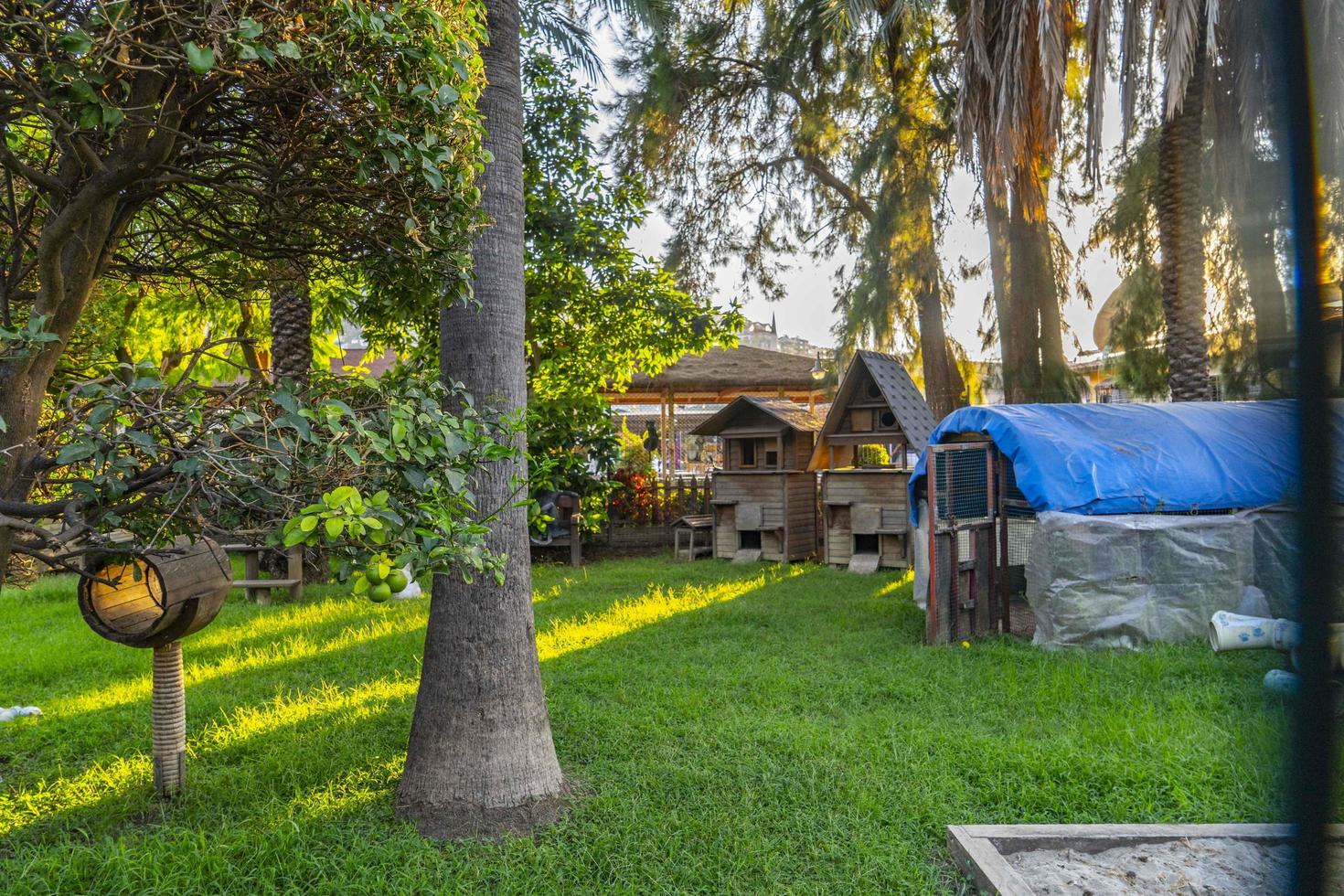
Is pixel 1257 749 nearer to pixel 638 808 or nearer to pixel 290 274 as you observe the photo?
pixel 638 808

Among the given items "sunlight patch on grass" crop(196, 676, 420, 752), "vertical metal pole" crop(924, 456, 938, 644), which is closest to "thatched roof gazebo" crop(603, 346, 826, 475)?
"vertical metal pole" crop(924, 456, 938, 644)

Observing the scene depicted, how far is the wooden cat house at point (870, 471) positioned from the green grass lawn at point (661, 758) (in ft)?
10.4

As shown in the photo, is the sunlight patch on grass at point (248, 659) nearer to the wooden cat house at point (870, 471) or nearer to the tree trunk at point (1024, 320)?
the wooden cat house at point (870, 471)

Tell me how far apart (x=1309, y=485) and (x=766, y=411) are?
1033 cm

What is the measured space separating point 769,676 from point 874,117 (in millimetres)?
9182

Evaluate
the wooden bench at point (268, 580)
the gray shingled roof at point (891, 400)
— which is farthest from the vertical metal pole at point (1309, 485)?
the gray shingled roof at point (891, 400)

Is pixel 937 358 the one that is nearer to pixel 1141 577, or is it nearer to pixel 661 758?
pixel 1141 577

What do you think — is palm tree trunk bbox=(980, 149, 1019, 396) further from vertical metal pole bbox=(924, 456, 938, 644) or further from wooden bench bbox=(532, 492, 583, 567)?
wooden bench bbox=(532, 492, 583, 567)

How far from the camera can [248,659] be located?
5859 millimetres

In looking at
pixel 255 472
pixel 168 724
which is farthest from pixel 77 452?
pixel 168 724

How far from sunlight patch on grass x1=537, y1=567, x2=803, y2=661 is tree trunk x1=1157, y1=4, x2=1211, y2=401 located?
431cm

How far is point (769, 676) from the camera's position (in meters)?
5.14

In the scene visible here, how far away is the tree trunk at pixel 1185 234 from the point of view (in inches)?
36.9

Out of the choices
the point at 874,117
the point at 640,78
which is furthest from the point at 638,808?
the point at 640,78
